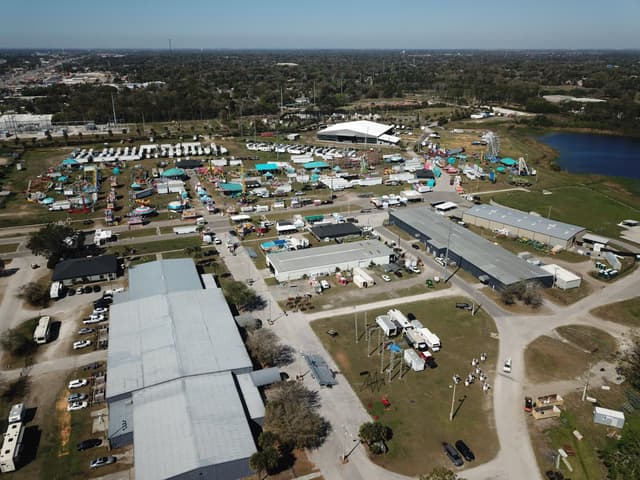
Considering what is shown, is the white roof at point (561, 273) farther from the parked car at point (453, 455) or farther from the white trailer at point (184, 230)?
the white trailer at point (184, 230)

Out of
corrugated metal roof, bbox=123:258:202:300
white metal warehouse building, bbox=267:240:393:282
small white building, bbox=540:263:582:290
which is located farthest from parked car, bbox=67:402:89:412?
small white building, bbox=540:263:582:290

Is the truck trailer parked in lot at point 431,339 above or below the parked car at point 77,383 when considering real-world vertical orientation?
above

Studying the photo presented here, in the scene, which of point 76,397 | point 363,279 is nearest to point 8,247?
point 76,397

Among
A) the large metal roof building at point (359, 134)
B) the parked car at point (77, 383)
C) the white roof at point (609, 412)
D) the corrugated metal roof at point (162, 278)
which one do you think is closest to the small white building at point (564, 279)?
the white roof at point (609, 412)

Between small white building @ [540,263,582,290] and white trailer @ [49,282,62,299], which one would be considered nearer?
white trailer @ [49,282,62,299]

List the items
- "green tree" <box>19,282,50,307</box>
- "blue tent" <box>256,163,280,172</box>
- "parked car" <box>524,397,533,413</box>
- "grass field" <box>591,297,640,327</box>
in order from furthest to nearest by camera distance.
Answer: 1. "blue tent" <box>256,163,280,172</box>
2. "green tree" <box>19,282,50,307</box>
3. "grass field" <box>591,297,640,327</box>
4. "parked car" <box>524,397,533,413</box>

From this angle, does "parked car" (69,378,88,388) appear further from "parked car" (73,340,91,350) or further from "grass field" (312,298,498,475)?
"grass field" (312,298,498,475)

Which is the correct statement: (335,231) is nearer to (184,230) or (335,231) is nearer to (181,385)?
(184,230)
